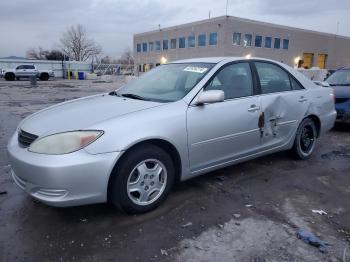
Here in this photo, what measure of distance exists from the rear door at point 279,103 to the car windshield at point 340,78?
12.0 feet

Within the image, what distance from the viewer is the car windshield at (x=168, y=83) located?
341cm

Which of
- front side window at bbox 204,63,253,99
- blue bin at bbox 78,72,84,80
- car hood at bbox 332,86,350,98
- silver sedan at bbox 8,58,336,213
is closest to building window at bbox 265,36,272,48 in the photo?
blue bin at bbox 78,72,84,80

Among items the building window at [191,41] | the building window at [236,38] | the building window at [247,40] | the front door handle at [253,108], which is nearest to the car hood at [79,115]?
the front door handle at [253,108]

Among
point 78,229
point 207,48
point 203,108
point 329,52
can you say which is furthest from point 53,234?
point 329,52

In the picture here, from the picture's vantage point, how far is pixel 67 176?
249 centimetres

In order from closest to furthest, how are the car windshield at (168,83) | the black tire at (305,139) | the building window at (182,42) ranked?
the car windshield at (168,83) → the black tire at (305,139) → the building window at (182,42)

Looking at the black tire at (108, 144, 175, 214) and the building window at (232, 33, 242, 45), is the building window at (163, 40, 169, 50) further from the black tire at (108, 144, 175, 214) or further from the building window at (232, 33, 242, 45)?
the black tire at (108, 144, 175, 214)

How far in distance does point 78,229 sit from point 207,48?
40054 millimetres

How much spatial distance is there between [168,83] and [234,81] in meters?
0.81

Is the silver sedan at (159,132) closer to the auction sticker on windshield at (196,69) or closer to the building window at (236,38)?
the auction sticker on windshield at (196,69)

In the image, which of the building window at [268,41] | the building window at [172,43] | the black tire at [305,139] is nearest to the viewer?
the black tire at [305,139]

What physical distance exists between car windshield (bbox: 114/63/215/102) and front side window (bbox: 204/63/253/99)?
0.16 meters

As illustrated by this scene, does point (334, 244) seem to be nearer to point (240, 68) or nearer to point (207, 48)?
point (240, 68)

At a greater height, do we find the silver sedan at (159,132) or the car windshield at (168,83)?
the car windshield at (168,83)
